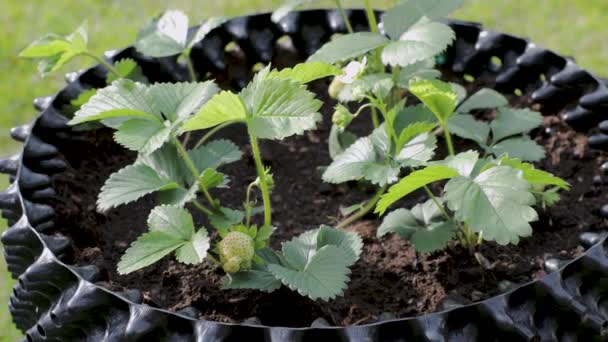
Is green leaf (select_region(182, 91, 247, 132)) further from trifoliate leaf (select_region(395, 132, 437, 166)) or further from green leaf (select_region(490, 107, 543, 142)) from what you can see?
green leaf (select_region(490, 107, 543, 142))

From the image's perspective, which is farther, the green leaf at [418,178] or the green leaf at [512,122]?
the green leaf at [512,122]

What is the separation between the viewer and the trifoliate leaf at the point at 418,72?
1238 mm

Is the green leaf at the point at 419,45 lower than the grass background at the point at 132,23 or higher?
higher

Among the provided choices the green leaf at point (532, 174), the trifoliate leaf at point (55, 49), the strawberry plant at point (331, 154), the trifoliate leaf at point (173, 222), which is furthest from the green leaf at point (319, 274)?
the trifoliate leaf at point (55, 49)

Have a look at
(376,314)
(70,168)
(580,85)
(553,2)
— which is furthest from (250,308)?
(553,2)

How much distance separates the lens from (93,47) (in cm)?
249

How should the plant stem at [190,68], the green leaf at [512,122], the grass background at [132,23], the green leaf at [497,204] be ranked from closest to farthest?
1. the green leaf at [497,204]
2. the green leaf at [512,122]
3. the plant stem at [190,68]
4. the grass background at [132,23]

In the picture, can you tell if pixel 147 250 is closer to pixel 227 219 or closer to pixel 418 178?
pixel 227 219

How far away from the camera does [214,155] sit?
1165 millimetres

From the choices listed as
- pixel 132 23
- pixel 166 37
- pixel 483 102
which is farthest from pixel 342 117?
pixel 132 23

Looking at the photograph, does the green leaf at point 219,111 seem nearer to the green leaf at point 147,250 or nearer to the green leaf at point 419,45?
the green leaf at point 147,250

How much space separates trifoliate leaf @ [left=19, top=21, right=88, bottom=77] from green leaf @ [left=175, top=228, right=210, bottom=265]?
355 mm

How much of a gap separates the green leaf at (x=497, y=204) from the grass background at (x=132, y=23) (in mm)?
1409

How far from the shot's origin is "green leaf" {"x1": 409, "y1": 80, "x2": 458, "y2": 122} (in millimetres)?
1063
